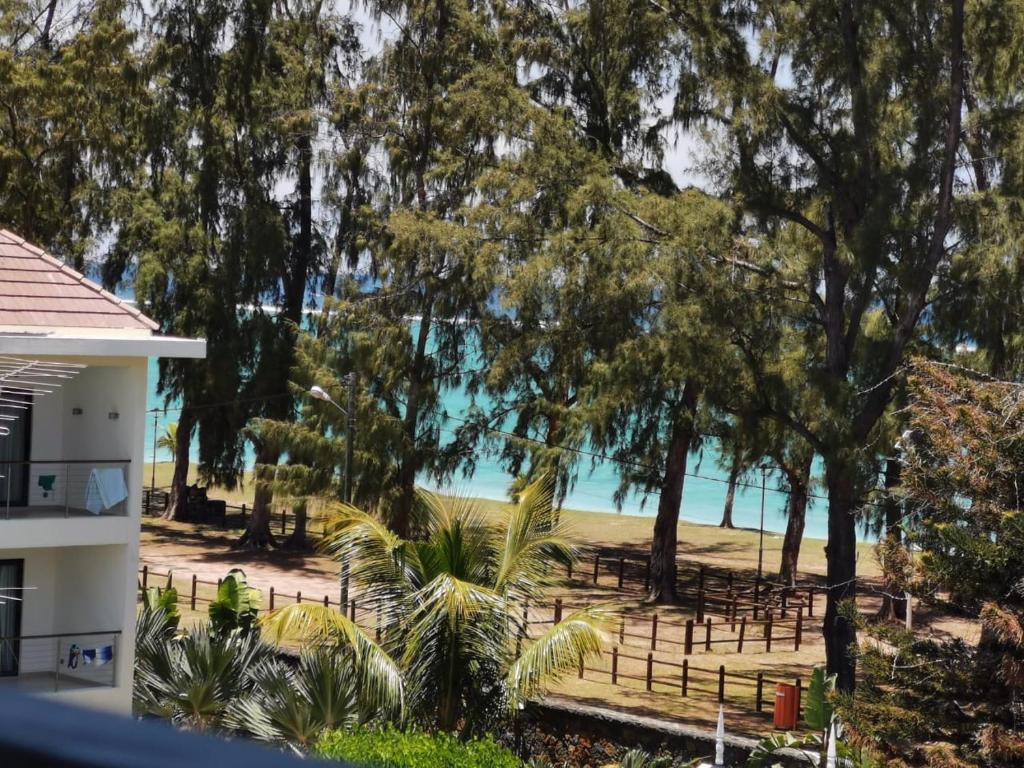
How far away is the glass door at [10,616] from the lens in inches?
664

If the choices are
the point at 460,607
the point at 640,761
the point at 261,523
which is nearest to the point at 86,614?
the point at 460,607

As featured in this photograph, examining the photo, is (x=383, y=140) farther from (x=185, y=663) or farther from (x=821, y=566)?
(x=185, y=663)

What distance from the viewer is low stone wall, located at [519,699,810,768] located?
19.6 metres

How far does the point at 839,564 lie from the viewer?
84.1 ft

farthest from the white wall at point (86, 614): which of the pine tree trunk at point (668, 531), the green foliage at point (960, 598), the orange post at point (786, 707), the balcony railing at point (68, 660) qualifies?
the pine tree trunk at point (668, 531)

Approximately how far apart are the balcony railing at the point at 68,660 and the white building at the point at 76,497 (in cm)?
1

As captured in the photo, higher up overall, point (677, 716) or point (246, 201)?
point (246, 201)

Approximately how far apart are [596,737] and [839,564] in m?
7.36

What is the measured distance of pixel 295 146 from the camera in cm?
4462

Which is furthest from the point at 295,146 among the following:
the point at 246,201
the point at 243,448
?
the point at 243,448

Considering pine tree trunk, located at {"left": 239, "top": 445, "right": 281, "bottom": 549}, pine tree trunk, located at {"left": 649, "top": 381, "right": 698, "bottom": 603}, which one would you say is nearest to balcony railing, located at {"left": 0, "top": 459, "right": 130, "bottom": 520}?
pine tree trunk, located at {"left": 649, "top": 381, "right": 698, "bottom": 603}

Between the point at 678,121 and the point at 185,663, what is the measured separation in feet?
64.9

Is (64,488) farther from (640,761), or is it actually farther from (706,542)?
(706,542)

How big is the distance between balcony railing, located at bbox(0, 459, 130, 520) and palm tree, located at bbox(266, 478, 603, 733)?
8.90ft
